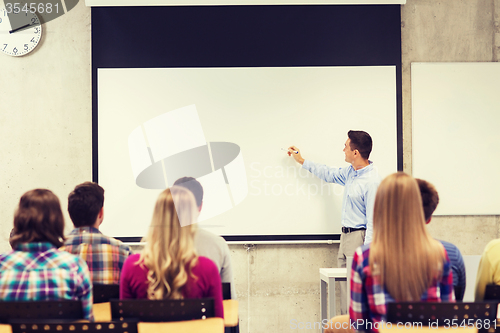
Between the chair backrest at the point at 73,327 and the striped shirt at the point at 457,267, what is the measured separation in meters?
1.32

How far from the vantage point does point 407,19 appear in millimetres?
3652

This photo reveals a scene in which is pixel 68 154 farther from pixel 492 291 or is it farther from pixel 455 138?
pixel 455 138

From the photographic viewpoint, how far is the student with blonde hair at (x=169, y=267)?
1503 mm

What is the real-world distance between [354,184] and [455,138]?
1.15m

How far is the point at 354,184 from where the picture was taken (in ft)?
11.0

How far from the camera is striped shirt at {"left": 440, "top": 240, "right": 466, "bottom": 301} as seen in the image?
167 centimetres

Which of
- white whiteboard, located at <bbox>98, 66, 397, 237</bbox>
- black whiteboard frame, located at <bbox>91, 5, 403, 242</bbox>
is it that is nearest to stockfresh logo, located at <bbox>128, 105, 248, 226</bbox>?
white whiteboard, located at <bbox>98, 66, 397, 237</bbox>

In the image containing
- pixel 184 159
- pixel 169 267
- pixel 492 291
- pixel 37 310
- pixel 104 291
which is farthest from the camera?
A: pixel 184 159

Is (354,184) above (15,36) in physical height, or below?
below

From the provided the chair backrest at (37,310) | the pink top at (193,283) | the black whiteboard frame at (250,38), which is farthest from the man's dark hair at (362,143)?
the chair backrest at (37,310)

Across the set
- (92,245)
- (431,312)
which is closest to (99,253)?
(92,245)

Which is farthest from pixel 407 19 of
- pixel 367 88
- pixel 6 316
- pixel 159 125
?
pixel 6 316

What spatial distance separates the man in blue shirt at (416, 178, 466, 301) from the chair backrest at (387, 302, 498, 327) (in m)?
0.33

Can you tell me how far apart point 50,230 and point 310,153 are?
246cm
